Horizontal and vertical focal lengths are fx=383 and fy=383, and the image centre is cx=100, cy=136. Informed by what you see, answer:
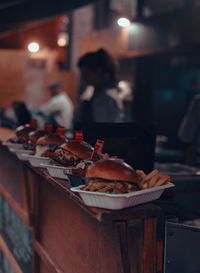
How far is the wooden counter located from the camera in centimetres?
171

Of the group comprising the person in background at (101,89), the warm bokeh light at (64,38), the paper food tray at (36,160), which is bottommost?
the paper food tray at (36,160)

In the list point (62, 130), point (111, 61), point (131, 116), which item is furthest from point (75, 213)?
point (131, 116)

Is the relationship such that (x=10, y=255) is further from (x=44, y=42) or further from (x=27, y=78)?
(x=44, y=42)

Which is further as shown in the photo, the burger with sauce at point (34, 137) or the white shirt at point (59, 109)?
the white shirt at point (59, 109)

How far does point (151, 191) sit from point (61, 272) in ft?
3.83

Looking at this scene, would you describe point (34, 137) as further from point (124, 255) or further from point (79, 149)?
point (124, 255)

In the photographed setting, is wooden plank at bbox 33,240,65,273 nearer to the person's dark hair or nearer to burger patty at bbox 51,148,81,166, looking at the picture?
burger patty at bbox 51,148,81,166

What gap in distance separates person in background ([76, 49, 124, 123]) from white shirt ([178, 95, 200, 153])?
806mm

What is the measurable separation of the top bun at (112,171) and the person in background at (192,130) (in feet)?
8.86

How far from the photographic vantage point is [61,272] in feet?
8.21

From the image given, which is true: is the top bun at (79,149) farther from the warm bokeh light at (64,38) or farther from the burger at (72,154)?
the warm bokeh light at (64,38)

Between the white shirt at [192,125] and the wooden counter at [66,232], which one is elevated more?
the white shirt at [192,125]

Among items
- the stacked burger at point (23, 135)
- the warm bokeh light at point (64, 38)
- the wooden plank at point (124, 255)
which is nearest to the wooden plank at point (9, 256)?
the stacked burger at point (23, 135)

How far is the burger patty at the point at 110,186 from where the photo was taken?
1.64 meters
